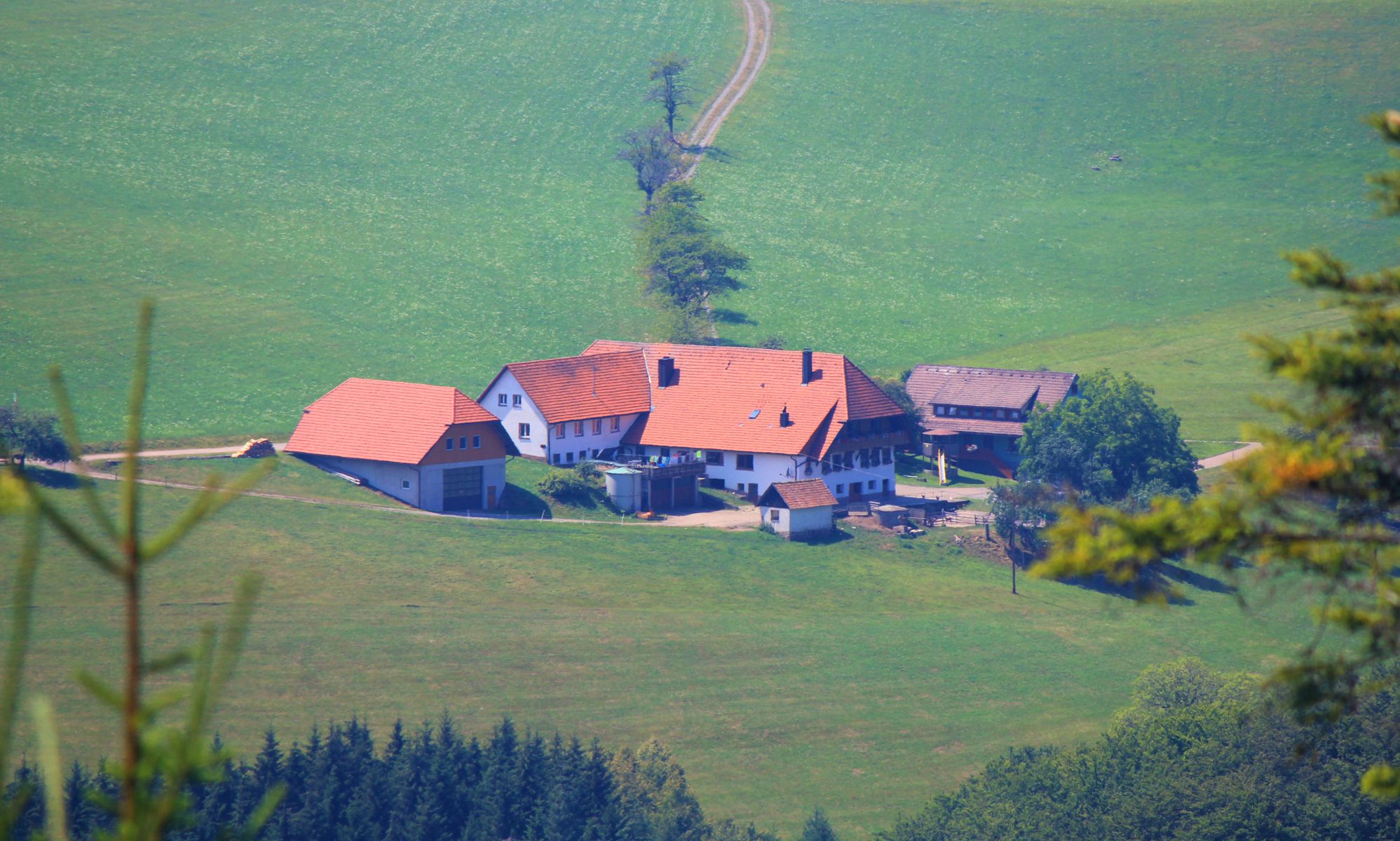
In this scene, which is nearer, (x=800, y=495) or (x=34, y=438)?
(x=34, y=438)

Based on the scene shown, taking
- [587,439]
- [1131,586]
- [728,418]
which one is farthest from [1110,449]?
[587,439]

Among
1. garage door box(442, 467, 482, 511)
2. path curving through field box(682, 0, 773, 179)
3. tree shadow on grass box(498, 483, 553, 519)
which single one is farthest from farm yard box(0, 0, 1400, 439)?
tree shadow on grass box(498, 483, 553, 519)

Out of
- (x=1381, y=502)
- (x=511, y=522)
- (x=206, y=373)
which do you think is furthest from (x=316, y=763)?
(x=206, y=373)

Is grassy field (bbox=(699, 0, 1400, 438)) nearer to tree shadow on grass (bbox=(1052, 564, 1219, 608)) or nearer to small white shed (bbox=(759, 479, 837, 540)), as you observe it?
tree shadow on grass (bbox=(1052, 564, 1219, 608))

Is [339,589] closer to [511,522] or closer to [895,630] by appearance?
[511,522]

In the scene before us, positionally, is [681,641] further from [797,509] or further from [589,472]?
[589,472]

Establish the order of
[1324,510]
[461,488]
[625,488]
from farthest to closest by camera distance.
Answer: [625,488], [461,488], [1324,510]

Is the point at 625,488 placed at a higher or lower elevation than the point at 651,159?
lower

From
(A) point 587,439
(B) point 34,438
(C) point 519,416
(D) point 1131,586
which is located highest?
(C) point 519,416
